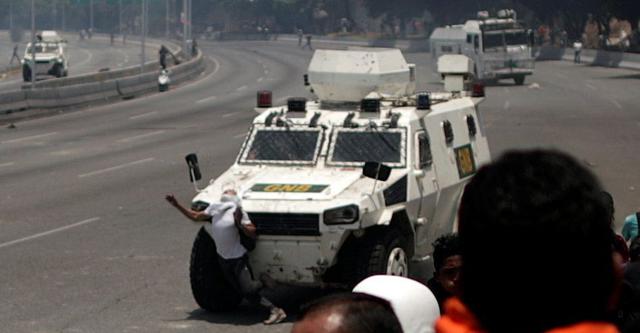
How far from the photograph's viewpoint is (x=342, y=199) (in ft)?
42.4

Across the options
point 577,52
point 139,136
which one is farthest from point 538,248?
point 577,52

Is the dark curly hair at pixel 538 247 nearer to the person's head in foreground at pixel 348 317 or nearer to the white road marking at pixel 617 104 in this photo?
the person's head in foreground at pixel 348 317

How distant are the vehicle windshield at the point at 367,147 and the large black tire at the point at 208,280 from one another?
A: 5.69ft

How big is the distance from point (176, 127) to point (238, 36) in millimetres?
132482

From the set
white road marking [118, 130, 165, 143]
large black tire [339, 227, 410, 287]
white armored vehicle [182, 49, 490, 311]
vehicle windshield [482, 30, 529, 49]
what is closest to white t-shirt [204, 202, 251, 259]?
white armored vehicle [182, 49, 490, 311]

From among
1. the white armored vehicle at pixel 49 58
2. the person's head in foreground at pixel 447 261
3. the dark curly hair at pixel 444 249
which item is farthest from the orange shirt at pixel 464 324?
the white armored vehicle at pixel 49 58

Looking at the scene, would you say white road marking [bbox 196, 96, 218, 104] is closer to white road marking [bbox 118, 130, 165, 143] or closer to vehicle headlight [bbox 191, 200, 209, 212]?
white road marking [bbox 118, 130, 165, 143]

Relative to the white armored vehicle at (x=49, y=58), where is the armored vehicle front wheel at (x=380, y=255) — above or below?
above

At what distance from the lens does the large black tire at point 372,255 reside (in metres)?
12.7

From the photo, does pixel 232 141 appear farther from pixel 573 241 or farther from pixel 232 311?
pixel 573 241

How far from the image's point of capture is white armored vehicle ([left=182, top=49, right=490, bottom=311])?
1284cm

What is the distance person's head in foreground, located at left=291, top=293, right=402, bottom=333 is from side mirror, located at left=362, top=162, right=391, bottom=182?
9.23 metres

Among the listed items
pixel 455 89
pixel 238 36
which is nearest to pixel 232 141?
pixel 455 89

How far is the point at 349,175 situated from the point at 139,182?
1281 cm
